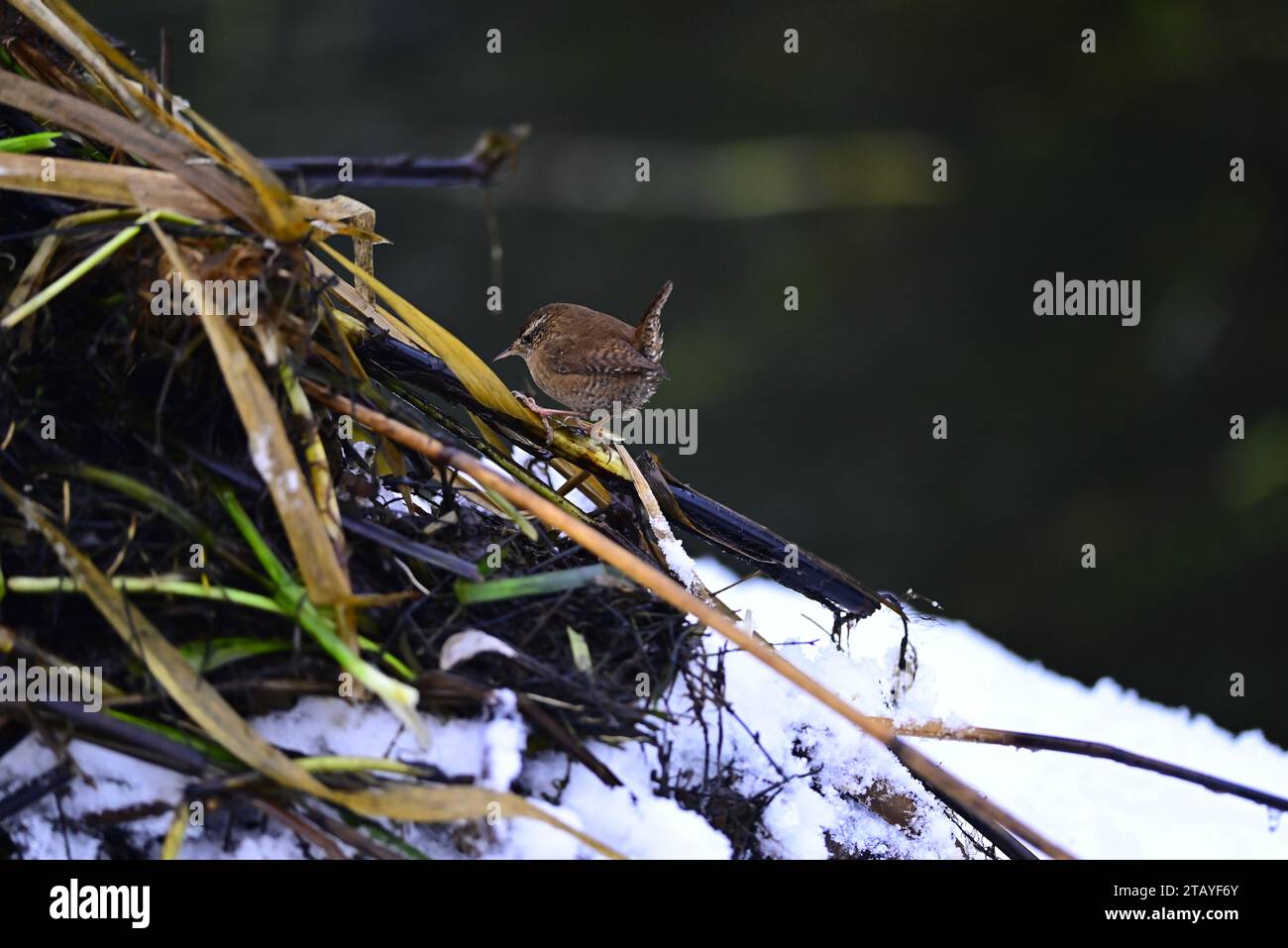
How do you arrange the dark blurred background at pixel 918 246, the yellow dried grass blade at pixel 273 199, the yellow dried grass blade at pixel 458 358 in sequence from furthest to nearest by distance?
the dark blurred background at pixel 918 246, the yellow dried grass blade at pixel 458 358, the yellow dried grass blade at pixel 273 199

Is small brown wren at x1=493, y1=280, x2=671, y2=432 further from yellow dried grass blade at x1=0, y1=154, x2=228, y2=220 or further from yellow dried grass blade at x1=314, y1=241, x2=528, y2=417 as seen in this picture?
yellow dried grass blade at x1=0, y1=154, x2=228, y2=220

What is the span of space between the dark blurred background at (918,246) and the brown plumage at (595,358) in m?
2.00

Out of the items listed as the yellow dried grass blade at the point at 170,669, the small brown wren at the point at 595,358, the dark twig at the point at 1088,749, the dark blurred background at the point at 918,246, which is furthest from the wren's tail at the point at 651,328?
the dark blurred background at the point at 918,246

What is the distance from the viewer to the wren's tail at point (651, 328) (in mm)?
2832

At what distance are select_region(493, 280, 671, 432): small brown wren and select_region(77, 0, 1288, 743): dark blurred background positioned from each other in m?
2.01

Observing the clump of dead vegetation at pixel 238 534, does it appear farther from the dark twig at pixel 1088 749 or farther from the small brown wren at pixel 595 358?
the small brown wren at pixel 595 358

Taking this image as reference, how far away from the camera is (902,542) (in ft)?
18.2

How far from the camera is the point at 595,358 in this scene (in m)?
2.81

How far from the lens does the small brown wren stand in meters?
2.81

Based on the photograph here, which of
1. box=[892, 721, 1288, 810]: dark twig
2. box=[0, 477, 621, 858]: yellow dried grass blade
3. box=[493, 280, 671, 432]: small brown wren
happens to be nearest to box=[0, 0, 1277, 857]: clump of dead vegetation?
box=[0, 477, 621, 858]: yellow dried grass blade

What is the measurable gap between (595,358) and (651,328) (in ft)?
0.56

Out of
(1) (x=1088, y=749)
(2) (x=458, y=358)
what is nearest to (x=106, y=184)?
(2) (x=458, y=358)

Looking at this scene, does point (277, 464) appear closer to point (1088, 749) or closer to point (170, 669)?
point (170, 669)

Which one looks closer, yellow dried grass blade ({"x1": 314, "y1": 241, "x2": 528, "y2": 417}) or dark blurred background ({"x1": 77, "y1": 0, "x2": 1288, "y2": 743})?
yellow dried grass blade ({"x1": 314, "y1": 241, "x2": 528, "y2": 417})
